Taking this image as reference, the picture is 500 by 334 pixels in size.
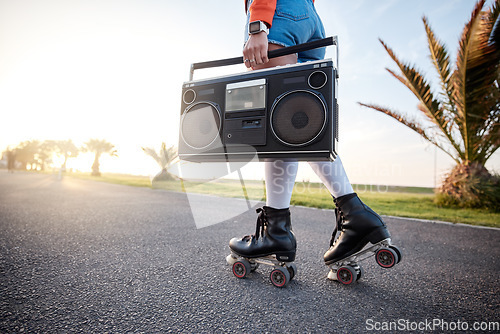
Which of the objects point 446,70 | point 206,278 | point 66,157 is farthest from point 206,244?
point 66,157

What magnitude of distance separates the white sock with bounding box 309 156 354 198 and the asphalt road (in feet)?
1.52

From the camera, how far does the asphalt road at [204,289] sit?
94 centimetres

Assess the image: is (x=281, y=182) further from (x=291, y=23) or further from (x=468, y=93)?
(x=468, y=93)

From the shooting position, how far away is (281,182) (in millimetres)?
1435

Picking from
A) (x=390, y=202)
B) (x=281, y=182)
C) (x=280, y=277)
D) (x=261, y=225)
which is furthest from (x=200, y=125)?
(x=390, y=202)

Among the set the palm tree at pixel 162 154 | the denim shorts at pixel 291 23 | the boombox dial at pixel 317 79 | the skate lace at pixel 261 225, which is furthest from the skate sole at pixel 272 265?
the palm tree at pixel 162 154

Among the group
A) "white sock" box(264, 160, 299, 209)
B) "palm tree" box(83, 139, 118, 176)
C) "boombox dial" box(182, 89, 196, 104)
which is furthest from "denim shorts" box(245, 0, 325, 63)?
"palm tree" box(83, 139, 118, 176)

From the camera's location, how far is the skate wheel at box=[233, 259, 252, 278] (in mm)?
1378

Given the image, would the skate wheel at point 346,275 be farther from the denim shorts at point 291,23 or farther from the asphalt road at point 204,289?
the denim shorts at point 291,23

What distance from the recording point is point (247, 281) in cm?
134

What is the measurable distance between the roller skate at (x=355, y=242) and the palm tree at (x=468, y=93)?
5651 millimetres

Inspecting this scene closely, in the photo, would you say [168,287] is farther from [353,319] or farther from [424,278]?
[424,278]

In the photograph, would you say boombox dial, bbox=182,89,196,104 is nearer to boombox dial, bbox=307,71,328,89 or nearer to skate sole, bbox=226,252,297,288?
boombox dial, bbox=307,71,328,89

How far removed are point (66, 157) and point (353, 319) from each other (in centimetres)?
4133
